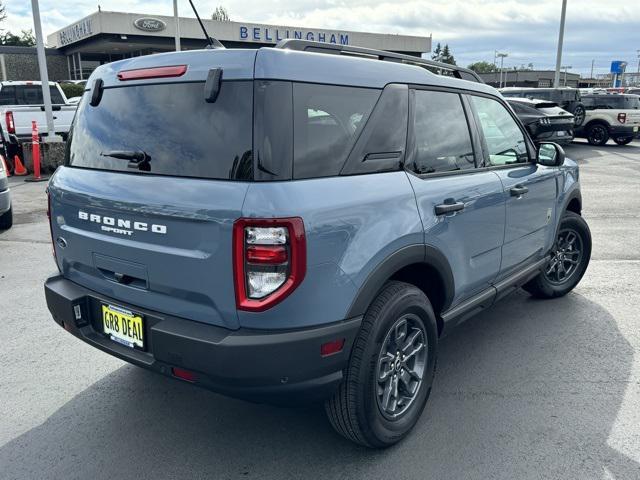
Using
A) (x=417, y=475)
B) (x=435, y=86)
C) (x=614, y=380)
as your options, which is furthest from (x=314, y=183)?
(x=614, y=380)

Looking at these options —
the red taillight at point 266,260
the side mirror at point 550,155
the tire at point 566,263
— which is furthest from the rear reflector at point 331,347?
the tire at point 566,263

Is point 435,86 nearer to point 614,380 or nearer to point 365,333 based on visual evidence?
point 365,333

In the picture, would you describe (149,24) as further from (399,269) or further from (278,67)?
(399,269)

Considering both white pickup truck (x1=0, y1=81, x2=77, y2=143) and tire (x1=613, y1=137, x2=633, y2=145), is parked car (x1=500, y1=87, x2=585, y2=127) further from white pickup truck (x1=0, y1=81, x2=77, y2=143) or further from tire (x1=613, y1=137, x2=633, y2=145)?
white pickup truck (x1=0, y1=81, x2=77, y2=143)

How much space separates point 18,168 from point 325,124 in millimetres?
11942

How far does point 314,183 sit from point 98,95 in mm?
1363

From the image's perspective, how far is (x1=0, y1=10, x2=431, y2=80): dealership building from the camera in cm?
3694

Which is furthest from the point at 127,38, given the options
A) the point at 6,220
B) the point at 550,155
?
the point at 550,155

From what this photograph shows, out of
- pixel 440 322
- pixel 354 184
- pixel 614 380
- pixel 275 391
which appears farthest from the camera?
pixel 614 380

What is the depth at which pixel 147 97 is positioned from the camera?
8.72ft

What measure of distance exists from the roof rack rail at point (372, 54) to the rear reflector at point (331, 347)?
134cm

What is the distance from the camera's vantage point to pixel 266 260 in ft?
7.32

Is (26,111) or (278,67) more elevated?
(278,67)

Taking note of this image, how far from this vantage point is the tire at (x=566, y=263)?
4859 mm
